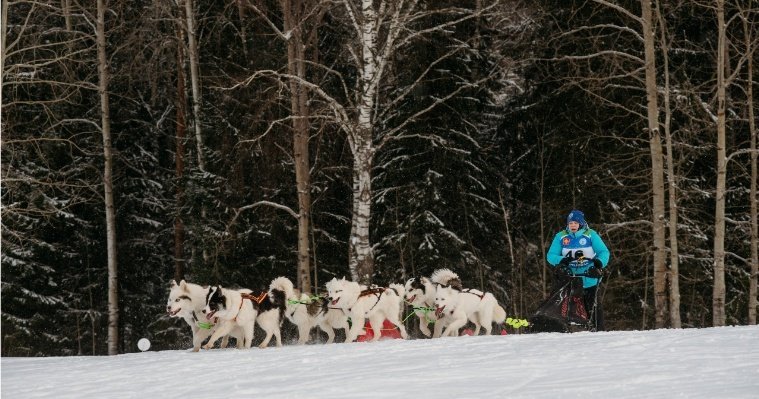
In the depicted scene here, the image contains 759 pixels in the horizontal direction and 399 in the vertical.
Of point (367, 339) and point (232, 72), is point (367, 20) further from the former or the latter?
point (232, 72)

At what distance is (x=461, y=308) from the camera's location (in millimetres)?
12875

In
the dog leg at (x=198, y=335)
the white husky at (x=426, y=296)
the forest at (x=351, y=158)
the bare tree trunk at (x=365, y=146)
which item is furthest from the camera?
the forest at (x=351, y=158)

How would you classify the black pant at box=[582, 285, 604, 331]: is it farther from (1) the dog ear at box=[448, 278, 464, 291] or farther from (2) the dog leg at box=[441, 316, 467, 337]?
(1) the dog ear at box=[448, 278, 464, 291]

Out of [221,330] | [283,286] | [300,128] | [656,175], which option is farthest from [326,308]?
[656,175]

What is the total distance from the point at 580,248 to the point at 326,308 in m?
3.53

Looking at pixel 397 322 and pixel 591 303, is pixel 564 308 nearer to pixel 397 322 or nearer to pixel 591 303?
pixel 591 303

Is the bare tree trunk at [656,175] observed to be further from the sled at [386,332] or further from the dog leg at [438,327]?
the sled at [386,332]

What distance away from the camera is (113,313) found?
21156 millimetres

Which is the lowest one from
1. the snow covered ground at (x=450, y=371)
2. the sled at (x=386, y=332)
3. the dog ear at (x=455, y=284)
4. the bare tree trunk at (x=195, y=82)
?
the sled at (x=386, y=332)

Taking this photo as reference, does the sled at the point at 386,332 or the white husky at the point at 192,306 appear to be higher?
the white husky at the point at 192,306

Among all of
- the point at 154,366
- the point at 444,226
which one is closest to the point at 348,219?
the point at 444,226

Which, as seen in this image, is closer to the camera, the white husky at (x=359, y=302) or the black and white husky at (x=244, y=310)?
the black and white husky at (x=244, y=310)

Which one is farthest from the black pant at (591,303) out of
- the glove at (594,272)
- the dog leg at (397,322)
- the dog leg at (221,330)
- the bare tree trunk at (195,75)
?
the bare tree trunk at (195,75)

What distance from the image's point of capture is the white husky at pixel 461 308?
502 inches
